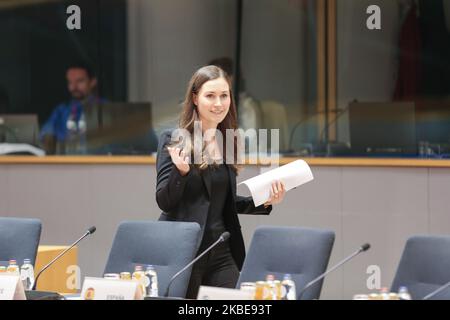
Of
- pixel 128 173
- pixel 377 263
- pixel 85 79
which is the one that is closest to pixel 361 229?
pixel 377 263

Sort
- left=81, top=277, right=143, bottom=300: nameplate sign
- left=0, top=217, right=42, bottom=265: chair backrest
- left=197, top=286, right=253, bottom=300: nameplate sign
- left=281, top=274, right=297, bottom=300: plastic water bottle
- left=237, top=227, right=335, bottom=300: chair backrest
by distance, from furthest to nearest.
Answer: left=0, top=217, right=42, bottom=265: chair backrest
left=237, top=227, right=335, bottom=300: chair backrest
left=281, top=274, right=297, bottom=300: plastic water bottle
left=81, top=277, right=143, bottom=300: nameplate sign
left=197, top=286, right=253, bottom=300: nameplate sign

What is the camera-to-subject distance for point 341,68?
9.56 meters

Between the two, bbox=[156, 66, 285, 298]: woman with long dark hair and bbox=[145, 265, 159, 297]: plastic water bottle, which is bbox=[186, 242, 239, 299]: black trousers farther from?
bbox=[145, 265, 159, 297]: plastic water bottle

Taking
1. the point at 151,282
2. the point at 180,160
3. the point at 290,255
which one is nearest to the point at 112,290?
the point at 151,282

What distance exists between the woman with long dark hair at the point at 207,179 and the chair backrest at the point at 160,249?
0.45ft

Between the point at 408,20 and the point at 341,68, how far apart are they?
788mm

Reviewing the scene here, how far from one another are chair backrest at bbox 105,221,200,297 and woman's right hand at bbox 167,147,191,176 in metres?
0.25

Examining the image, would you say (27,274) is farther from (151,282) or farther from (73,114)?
(73,114)

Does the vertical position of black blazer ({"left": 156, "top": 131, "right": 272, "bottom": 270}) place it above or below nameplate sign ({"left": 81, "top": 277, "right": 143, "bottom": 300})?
above

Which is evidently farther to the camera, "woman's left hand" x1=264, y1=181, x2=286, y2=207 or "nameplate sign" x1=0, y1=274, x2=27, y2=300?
"woman's left hand" x1=264, y1=181, x2=286, y2=207

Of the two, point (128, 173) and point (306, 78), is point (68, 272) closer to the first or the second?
point (128, 173)

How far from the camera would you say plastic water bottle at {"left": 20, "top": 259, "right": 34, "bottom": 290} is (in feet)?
14.0

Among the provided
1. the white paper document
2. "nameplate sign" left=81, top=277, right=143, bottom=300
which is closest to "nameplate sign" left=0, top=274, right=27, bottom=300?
"nameplate sign" left=81, top=277, right=143, bottom=300

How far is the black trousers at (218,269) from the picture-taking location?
448 centimetres
